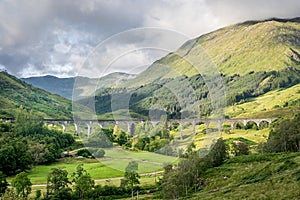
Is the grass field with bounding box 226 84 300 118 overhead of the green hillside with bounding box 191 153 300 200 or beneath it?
overhead

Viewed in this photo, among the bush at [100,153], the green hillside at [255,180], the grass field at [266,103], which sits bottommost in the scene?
the green hillside at [255,180]

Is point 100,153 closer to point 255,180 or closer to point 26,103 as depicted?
point 255,180

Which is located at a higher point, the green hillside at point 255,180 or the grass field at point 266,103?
the grass field at point 266,103

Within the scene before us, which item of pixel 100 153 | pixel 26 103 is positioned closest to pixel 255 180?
pixel 100 153

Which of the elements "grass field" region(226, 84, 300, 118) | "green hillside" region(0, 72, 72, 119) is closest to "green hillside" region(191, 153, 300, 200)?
"green hillside" region(0, 72, 72, 119)

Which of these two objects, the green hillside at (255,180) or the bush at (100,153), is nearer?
the bush at (100,153)

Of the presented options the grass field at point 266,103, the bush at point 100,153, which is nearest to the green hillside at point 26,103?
the grass field at point 266,103

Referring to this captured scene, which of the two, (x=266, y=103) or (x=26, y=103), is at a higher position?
(x=26, y=103)

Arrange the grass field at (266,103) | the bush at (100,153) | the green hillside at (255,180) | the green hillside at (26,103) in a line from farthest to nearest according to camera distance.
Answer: the grass field at (266,103), the green hillside at (26,103), the green hillside at (255,180), the bush at (100,153)

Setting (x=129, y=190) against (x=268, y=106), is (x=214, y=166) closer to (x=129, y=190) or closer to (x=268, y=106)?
(x=129, y=190)

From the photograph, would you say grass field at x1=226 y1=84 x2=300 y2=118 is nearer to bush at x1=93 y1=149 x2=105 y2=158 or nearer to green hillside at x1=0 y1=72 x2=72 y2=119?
green hillside at x1=0 y1=72 x2=72 y2=119

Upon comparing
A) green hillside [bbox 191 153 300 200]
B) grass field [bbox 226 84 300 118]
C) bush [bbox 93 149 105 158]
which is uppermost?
grass field [bbox 226 84 300 118]

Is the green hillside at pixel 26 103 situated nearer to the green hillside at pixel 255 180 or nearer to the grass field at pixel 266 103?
the grass field at pixel 266 103

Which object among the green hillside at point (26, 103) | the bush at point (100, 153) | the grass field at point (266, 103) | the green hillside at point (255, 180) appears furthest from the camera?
the grass field at point (266, 103)
